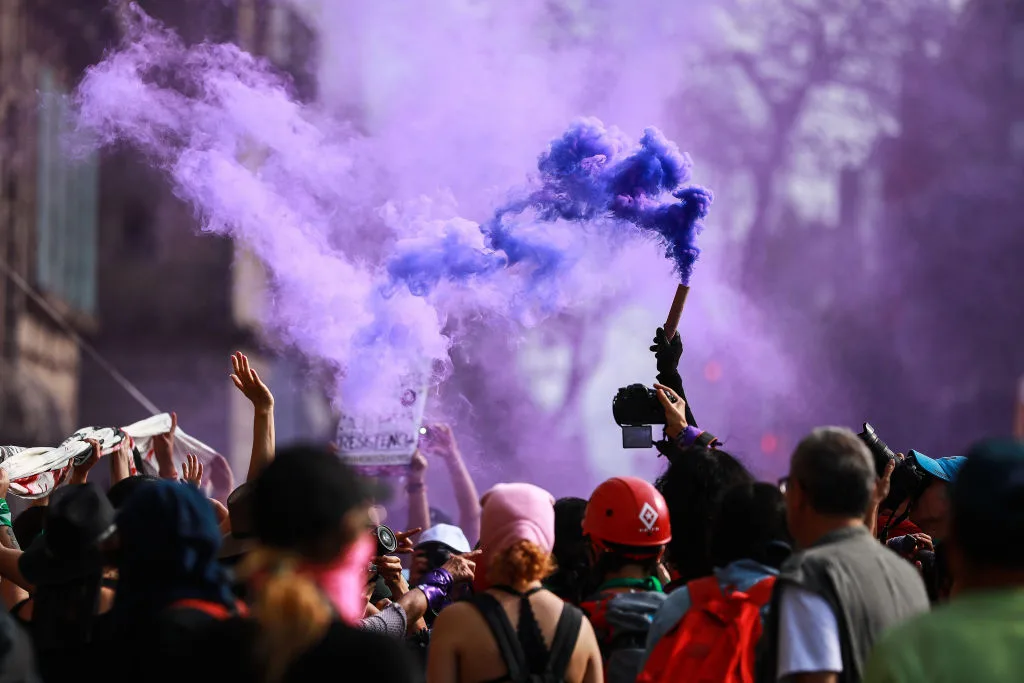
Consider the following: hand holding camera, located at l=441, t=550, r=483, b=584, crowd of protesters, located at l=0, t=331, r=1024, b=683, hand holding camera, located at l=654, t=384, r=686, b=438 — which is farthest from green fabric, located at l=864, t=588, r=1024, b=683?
hand holding camera, located at l=654, t=384, r=686, b=438

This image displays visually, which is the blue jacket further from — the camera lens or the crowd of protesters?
the camera lens

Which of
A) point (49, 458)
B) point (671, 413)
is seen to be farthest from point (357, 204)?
point (671, 413)

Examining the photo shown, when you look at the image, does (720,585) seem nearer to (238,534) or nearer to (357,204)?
(238,534)

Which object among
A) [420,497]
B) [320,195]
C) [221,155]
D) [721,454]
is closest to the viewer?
[721,454]

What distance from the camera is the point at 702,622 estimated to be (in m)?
3.31

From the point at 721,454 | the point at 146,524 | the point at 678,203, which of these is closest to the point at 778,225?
the point at 678,203

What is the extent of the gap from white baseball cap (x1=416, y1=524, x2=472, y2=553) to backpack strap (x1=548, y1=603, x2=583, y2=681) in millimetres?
2048

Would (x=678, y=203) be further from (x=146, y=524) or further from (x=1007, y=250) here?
(x=1007, y=250)

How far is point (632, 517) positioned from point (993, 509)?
1.58 meters

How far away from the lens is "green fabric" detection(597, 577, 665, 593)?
155 inches

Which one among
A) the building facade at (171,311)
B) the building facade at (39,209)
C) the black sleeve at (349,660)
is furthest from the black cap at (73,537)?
the building facade at (171,311)

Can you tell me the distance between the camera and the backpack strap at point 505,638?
11.6 ft

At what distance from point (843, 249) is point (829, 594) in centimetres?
1893

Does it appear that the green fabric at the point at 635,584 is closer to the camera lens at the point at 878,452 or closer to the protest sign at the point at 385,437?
the camera lens at the point at 878,452
